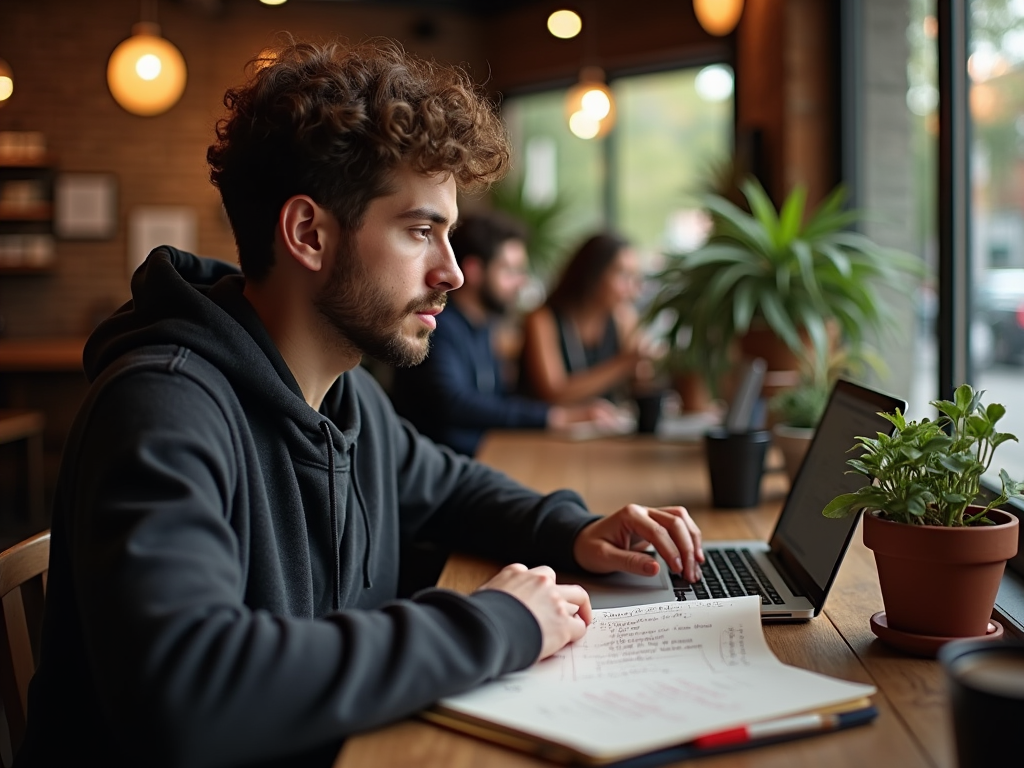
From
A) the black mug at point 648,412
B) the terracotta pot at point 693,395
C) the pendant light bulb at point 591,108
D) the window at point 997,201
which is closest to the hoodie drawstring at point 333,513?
→ the window at point 997,201

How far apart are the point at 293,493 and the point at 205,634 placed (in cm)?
43

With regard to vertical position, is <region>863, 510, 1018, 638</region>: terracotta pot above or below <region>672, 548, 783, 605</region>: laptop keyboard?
above

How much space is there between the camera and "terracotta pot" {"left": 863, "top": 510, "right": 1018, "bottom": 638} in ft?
3.43

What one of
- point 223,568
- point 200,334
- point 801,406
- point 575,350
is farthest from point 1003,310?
point 575,350

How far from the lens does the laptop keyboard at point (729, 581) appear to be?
132 centimetres

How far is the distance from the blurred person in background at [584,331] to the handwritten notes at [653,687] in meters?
2.76

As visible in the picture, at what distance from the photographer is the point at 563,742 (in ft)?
2.80

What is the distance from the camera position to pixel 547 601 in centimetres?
107

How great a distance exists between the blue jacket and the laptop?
5.35ft

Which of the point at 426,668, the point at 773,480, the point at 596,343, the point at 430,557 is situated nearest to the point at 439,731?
the point at 426,668

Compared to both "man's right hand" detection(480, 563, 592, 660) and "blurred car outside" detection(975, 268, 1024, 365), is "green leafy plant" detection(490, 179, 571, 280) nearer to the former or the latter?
"blurred car outside" detection(975, 268, 1024, 365)

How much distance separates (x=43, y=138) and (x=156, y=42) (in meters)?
3.39

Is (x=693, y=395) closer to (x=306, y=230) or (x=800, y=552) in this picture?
(x=800, y=552)

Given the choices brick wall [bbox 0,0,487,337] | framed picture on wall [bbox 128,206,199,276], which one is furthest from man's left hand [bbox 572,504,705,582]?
framed picture on wall [bbox 128,206,199,276]
